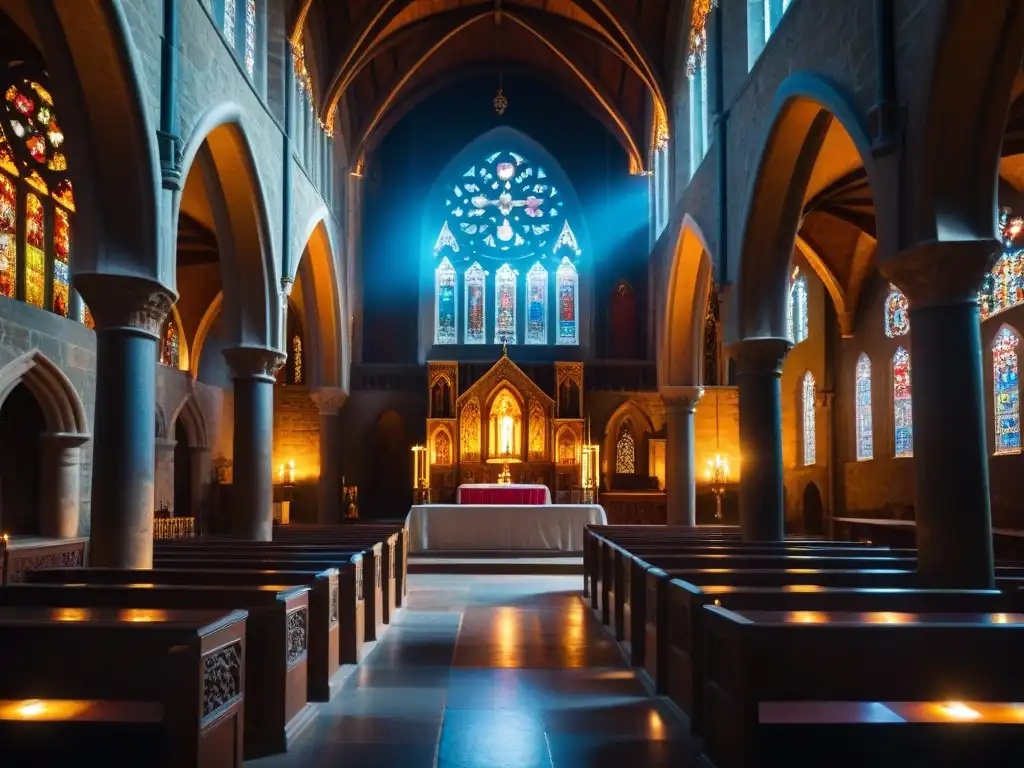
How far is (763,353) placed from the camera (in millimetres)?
13258

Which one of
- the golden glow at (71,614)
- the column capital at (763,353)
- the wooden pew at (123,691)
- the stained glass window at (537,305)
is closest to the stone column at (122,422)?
the golden glow at (71,614)

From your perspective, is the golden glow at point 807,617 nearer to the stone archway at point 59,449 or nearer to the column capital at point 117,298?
the column capital at point 117,298

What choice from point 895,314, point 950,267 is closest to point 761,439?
point 950,267

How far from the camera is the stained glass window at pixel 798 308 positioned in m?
24.0

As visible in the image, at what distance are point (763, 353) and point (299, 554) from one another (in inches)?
293

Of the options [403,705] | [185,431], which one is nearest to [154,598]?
[403,705]

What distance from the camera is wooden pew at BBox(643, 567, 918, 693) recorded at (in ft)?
21.8

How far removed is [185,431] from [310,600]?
18366 millimetres

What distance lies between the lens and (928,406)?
779 centimetres

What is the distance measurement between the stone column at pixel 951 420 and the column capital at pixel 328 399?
16497 mm

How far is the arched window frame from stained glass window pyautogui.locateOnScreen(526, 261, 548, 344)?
489 inches

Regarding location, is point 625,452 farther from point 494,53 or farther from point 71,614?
point 71,614

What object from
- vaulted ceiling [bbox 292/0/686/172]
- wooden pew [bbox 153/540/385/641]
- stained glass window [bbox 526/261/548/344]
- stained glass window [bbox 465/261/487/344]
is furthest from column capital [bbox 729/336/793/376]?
stained glass window [bbox 465/261/487/344]

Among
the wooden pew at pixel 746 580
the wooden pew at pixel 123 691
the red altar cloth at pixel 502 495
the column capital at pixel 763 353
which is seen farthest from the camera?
the red altar cloth at pixel 502 495
